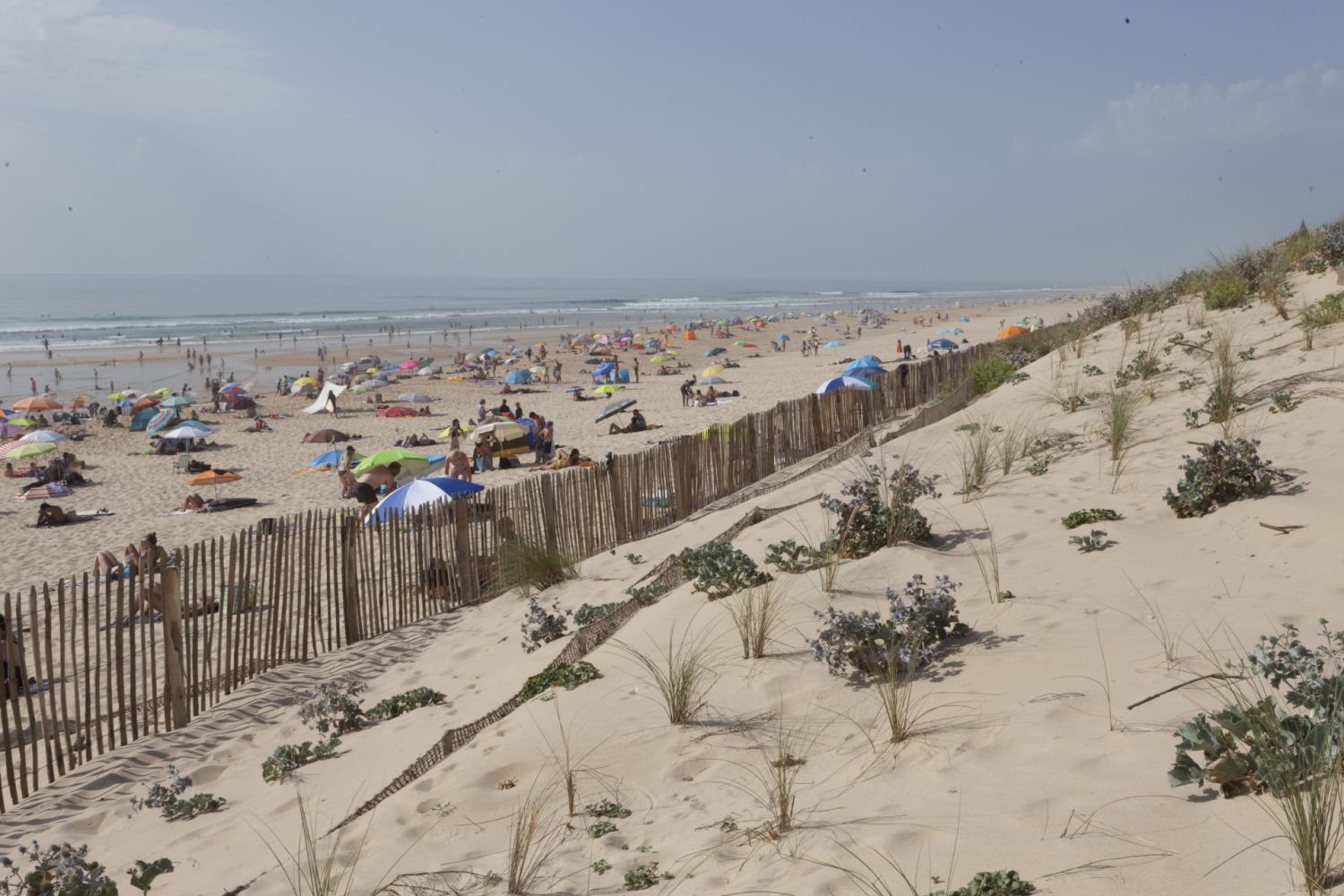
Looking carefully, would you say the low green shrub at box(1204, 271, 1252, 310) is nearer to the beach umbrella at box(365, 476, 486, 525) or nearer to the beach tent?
the beach umbrella at box(365, 476, 486, 525)

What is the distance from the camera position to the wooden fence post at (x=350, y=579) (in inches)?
312

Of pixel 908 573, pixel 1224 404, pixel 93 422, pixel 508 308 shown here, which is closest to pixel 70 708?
pixel 908 573

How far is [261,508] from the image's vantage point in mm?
16375

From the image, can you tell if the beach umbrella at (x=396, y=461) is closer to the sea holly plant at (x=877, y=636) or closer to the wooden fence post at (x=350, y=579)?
the wooden fence post at (x=350, y=579)

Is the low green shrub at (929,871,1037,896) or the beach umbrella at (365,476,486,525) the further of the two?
the beach umbrella at (365,476,486,525)

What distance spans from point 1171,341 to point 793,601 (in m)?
8.53

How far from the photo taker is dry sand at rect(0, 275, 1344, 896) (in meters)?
2.90

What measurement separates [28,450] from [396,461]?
10.2 metres

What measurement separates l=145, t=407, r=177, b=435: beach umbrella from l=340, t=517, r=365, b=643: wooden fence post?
1914 cm

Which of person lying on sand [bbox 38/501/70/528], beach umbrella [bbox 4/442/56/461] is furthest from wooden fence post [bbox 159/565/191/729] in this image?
beach umbrella [bbox 4/442/56/461]

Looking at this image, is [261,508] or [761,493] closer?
[761,493]

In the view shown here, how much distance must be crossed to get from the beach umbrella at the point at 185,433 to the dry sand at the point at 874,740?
1716cm

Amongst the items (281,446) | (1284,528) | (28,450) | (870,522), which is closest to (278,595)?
(870,522)

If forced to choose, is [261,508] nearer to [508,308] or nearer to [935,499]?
[935,499]
